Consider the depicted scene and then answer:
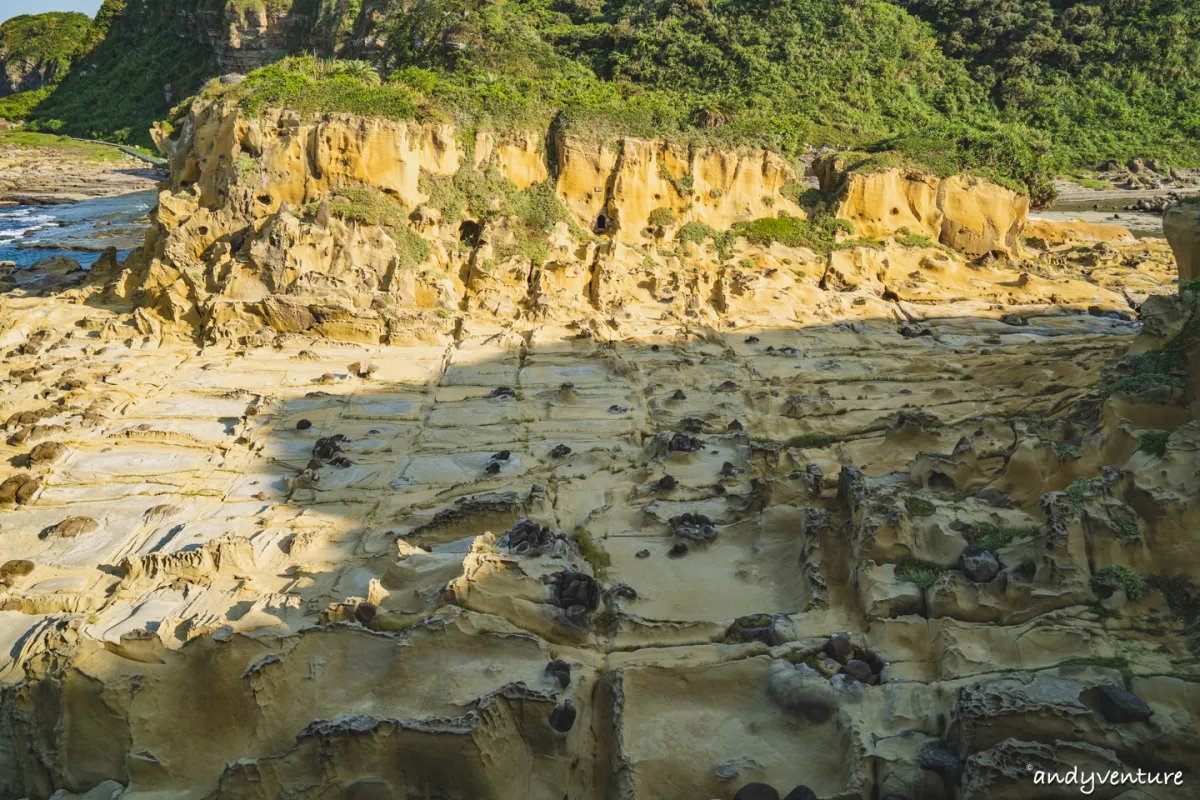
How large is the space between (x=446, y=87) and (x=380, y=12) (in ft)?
127

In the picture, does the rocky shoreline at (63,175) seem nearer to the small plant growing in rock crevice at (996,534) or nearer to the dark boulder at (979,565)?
the small plant growing in rock crevice at (996,534)

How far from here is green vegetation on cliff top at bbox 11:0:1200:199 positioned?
33688 millimetres

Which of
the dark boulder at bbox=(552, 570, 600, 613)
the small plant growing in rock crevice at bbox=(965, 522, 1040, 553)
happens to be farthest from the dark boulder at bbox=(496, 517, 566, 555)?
the small plant growing in rock crevice at bbox=(965, 522, 1040, 553)

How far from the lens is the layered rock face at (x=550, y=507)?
31.3ft

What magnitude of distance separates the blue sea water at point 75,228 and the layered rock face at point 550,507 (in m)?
15.2

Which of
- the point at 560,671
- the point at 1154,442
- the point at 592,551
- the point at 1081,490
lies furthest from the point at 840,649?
the point at 1154,442

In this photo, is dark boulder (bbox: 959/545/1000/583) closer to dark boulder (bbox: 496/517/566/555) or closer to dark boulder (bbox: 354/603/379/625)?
dark boulder (bbox: 496/517/566/555)

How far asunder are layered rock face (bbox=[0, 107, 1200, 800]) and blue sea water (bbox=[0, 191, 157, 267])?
50.0 ft

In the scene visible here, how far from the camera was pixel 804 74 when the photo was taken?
50.0 metres

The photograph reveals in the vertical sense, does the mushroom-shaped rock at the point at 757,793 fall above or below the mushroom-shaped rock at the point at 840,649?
below

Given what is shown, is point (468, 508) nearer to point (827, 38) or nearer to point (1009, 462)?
point (1009, 462)

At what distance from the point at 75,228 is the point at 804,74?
45.2 metres

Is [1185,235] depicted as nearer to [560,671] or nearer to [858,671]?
[858,671]

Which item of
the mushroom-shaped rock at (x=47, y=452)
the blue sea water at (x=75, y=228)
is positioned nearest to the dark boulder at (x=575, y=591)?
the mushroom-shaped rock at (x=47, y=452)
